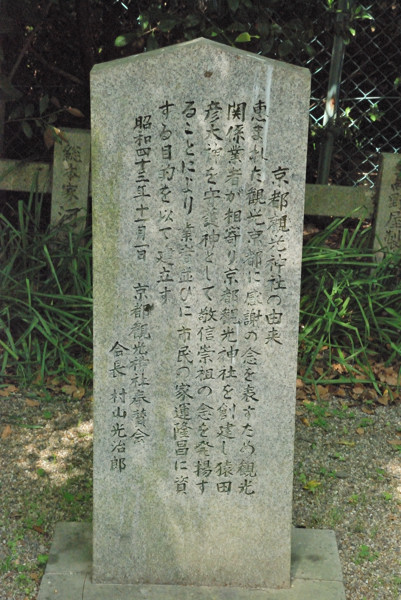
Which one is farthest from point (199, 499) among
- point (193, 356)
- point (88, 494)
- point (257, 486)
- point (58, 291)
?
point (58, 291)

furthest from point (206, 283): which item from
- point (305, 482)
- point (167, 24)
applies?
point (167, 24)

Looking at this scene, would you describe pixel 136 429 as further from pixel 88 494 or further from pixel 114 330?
pixel 88 494

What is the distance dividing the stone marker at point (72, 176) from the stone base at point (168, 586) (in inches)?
85.0

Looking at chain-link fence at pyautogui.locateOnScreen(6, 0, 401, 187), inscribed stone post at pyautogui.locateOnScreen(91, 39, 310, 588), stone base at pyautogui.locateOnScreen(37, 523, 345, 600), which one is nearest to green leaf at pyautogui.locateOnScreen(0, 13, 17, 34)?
chain-link fence at pyautogui.locateOnScreen(6, 0, 401, 187)

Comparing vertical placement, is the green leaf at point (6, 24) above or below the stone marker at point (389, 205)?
above

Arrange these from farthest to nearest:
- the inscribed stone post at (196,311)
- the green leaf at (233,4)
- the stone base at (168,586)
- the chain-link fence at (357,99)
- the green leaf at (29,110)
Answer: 1. the chain-link fence at (357,99)
2. the green leaf at (29,110)
3. the green leaf at (233,4)
4. the stone base at (168,586)
5. the inscribed stone post at (196,311)

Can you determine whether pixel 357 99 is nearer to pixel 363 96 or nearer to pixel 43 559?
pixel 363 96

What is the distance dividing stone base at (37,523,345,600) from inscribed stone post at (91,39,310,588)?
5cm

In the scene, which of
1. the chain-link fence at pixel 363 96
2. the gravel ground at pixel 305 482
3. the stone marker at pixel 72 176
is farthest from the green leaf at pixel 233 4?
the gravel ground at pixel 305 482

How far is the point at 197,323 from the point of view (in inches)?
97.8

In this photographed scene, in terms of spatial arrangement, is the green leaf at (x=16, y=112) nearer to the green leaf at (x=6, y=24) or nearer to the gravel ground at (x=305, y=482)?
the green leaf at (x=6, y=24)

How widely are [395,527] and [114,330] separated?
1521 millimetres

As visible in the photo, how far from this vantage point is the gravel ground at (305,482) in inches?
114

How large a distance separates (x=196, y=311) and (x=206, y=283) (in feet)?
0.32
